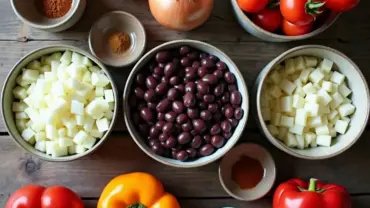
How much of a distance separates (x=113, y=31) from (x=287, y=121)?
1.75 ft

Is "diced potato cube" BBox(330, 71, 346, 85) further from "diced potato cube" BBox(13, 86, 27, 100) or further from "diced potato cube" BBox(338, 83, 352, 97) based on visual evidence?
"diced potato cube" BBox(13, 86, 27, 100)

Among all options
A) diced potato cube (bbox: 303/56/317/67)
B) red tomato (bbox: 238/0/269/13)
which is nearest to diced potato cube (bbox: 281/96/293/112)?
diced potato cube (bbox: 303/56/317/67)

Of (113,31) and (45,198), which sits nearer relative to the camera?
Result: (45,198)

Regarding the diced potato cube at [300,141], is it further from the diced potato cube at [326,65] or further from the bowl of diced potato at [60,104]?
the bowl of diced potato at [60,104]

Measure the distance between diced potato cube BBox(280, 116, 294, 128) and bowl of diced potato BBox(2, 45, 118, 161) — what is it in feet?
1.43

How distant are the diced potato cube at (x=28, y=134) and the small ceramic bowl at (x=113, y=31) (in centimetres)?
26

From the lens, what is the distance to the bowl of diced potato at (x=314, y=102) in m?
1.33

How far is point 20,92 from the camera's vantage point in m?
1.34

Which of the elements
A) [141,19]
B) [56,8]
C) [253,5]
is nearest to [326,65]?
[253,5]

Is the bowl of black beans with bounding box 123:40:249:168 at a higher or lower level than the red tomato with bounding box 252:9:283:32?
lower

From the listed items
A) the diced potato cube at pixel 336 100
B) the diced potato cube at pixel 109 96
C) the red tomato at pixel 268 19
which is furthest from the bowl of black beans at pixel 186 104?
the diced potato cube at pixel 336 100

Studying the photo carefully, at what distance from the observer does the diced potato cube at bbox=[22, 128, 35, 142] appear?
1.33 meters

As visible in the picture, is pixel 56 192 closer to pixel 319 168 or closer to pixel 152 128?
pixel 152 128

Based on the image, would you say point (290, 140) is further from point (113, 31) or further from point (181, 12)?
point (113, 31)
